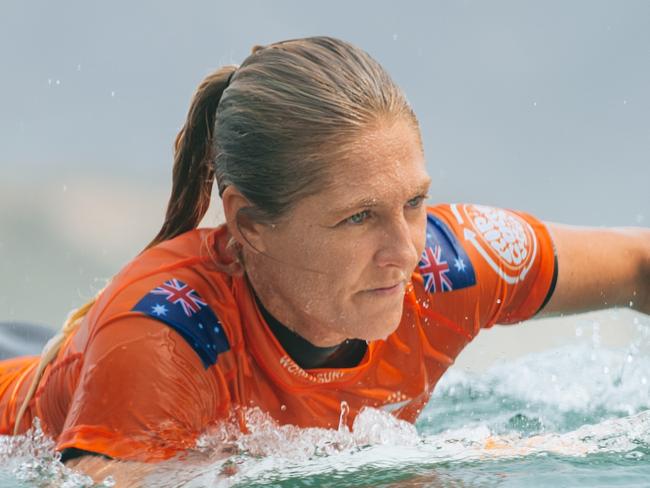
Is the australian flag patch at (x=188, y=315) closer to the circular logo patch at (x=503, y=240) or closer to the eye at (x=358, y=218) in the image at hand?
the eye at (x=358, y=218)

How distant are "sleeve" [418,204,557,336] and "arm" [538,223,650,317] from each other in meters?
0.02

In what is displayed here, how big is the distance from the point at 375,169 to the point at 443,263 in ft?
0.94

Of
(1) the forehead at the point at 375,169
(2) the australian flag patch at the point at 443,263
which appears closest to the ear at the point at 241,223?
(1) the forehead at the point at 375,169

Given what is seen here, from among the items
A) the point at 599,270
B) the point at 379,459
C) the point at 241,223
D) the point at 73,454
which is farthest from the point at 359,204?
the point at 599,270

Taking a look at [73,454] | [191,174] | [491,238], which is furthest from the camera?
[491,238]

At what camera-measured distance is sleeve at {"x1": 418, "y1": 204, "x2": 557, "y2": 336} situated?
1.41 meters

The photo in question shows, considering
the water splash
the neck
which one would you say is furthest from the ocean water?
the neck

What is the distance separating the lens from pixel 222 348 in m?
1.23

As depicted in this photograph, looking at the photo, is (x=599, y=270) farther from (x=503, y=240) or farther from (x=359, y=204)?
(x=359, y=204)

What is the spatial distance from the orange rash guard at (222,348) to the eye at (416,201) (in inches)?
7.5

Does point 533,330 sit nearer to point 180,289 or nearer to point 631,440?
point 631,440

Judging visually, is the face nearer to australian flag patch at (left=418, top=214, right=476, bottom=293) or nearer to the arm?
australian flag patch at (left=418, top=214, right=476, bottom=293)

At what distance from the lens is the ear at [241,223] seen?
1.23 m

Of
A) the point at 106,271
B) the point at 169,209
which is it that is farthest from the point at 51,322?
the point at 169,209
